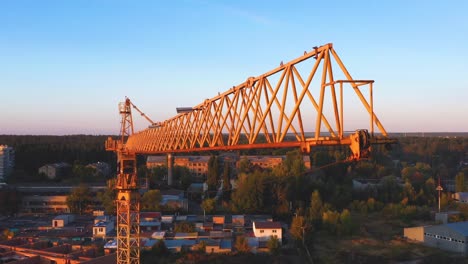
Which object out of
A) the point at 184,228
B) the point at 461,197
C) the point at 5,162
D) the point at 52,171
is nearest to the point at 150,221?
the point at 184,228

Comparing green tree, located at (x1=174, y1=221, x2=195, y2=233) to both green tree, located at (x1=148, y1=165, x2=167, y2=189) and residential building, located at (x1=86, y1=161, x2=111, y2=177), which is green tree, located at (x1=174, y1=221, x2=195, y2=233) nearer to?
green tree, located at (x1=148, y1=165, x2=167, y2=189)

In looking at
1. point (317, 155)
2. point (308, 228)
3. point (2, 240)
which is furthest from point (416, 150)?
point (2, 240)

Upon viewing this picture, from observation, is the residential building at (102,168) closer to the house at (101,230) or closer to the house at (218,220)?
the house at (101,230)

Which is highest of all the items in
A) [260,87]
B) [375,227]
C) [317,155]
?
[260,87]

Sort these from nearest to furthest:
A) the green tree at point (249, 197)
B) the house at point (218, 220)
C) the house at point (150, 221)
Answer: the house at point (150, 221) < the house at point (218, 220) < the green tree at point (249, 197)

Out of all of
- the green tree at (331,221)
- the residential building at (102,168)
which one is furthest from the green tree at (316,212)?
the residential building at (102,168)

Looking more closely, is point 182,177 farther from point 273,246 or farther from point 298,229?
point 273,246

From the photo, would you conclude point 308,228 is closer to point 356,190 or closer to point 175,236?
point 175,236

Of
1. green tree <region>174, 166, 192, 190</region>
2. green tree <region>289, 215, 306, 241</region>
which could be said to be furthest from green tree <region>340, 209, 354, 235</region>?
green tree <region>174, 166, 192, 190</region>
